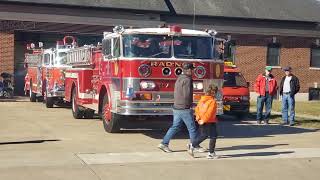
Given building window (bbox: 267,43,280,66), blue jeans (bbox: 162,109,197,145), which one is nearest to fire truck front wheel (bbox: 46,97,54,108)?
blue jeans (bbox: 162,109,197,145)

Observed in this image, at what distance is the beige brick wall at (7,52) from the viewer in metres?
29.3

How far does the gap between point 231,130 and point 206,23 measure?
17917 millimetres

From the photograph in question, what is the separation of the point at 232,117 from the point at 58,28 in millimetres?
13200

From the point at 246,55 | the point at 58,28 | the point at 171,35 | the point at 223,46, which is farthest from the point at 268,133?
the point at 246,55

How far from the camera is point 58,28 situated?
30016 millimetres

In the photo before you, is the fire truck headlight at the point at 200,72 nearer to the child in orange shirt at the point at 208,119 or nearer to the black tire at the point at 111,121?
the black tire at the point at 111,121

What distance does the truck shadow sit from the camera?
14391 mm

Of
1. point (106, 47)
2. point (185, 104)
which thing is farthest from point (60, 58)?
point (185, 104)

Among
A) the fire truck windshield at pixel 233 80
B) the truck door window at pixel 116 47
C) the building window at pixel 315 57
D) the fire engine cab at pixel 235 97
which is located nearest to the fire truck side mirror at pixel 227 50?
the truck door window at pixel 116 47

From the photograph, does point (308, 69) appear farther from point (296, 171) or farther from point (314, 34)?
point (296, 171)

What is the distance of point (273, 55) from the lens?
117ft

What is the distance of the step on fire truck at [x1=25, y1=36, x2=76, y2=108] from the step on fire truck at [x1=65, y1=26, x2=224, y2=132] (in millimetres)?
6349

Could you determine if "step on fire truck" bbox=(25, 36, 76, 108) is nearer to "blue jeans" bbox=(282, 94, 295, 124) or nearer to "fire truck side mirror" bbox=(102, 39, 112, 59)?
"fire truck side mirror" bbox=(102, 39, 112, 59)

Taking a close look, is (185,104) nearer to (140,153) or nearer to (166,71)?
(140,153)
